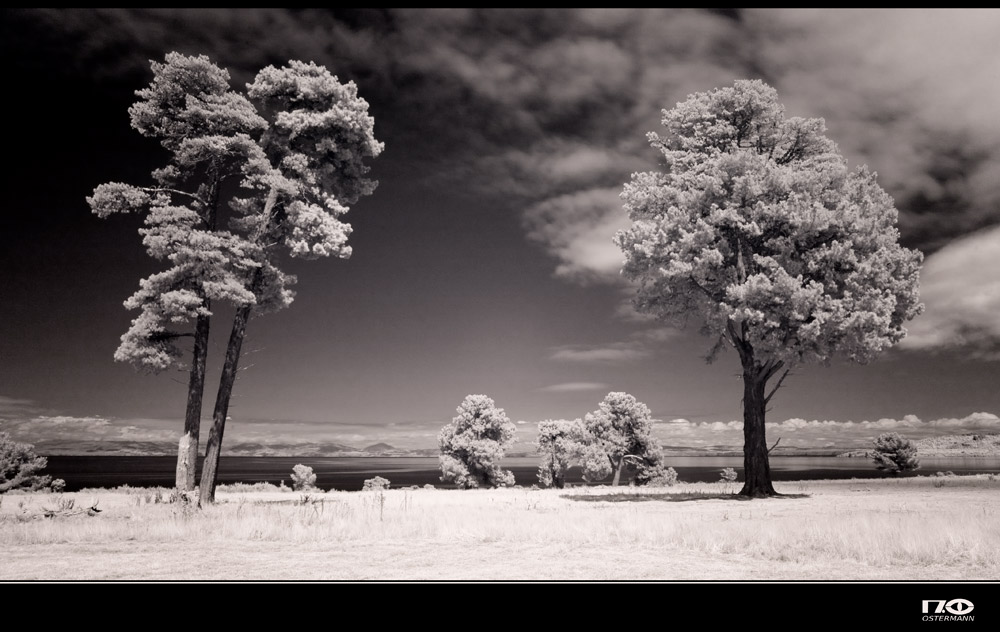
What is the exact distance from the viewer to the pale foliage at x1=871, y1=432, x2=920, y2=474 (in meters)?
58.8

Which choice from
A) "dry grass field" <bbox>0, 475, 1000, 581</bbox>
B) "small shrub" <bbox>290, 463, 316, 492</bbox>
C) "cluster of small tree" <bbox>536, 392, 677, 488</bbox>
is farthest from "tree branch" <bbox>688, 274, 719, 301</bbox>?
"small shrub" <bbox>290, 463, 316, 492</bbox>

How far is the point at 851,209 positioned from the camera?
1878 centimetres

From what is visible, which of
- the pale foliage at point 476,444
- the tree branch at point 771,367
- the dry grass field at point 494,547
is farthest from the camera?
the pale foliage at point 476,444

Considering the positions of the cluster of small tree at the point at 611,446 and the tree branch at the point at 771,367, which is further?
the cluster of small tree at the point at 611,446

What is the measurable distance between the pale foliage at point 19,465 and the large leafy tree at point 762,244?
32.3 m

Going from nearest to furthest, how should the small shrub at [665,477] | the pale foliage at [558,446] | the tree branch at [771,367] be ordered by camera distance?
the tree branch at [771,367]
the small shrub at [665,477]
the pale foliage at [558,446]

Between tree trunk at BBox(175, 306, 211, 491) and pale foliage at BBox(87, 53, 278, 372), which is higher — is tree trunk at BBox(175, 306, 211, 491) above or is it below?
below

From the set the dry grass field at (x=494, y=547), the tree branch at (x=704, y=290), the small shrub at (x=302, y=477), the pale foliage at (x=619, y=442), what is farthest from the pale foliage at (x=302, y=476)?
the tree branch at (x=704, y=290)

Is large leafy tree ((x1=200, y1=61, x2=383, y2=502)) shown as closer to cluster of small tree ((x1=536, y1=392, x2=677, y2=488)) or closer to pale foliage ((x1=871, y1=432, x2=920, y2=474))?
cluster of small tree ((x1=536, y1=392, x2=677, y2=488))

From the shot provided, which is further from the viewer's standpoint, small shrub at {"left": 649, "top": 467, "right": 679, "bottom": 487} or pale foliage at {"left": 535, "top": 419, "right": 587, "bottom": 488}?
pale foliage at {"left": 535, "top": 419, "right": 587, "bottom": 488}

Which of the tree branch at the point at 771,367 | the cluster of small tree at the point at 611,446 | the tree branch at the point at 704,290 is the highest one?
the tree branch at the point at 704,290

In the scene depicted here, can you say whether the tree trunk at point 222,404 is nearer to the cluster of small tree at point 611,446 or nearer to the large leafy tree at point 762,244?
the large leafy tree at point 762,244

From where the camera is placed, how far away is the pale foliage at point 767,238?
60.3ft

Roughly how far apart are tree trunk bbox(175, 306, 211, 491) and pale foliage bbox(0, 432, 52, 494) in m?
18.7
